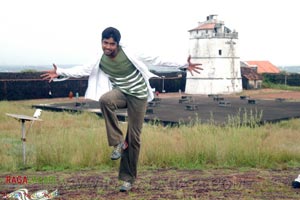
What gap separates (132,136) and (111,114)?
0.38m

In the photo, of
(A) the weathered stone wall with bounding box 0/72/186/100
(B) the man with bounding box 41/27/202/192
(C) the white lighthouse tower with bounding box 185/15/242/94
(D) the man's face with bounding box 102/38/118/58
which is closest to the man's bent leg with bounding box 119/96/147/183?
(B) the man with bounding box 41/27/202/192

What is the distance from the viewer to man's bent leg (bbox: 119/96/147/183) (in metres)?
5.02

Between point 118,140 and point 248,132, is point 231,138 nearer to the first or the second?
point 248,132

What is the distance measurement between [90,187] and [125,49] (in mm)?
1664

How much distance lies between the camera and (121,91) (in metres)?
5.00

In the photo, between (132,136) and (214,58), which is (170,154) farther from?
(214,58)

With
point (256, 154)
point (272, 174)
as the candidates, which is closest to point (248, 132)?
point (256, 154)

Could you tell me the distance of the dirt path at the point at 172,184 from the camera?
16.2ft

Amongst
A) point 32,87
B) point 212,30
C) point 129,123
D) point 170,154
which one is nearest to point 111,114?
point 129,123

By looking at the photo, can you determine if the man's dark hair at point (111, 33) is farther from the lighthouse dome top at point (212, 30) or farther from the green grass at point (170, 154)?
the lighthouse dome top at point (212, 30)

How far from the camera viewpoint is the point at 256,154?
7.18 m

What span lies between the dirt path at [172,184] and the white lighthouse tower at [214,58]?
38280mm

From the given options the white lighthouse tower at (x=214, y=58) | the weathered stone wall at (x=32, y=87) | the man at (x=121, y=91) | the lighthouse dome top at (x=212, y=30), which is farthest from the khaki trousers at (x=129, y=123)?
the lighthouse dome top at (x=212, y=30)

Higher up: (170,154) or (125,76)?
(125,76)
